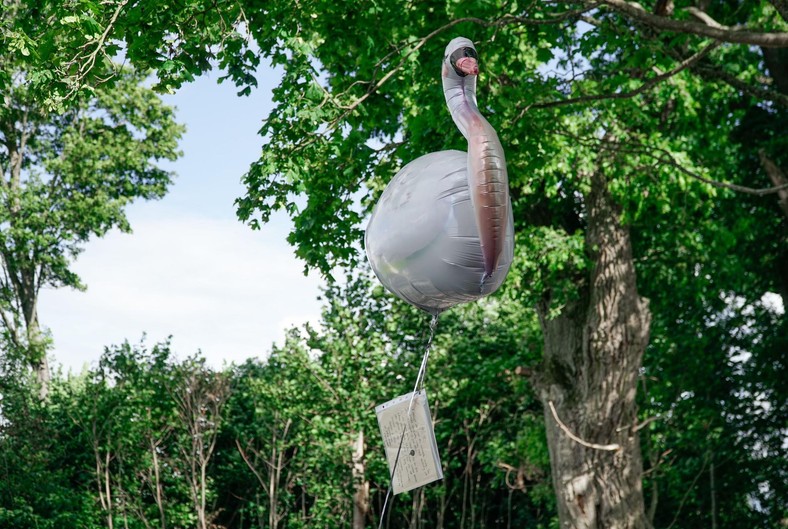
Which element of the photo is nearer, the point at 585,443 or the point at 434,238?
the point at 434,238

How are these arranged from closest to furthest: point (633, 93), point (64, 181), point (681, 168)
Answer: point (633, 93) < point (681, 168) < point (64, 181)

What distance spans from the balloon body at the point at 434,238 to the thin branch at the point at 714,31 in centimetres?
271

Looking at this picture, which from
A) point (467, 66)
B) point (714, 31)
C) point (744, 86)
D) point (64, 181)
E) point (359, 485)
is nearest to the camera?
point (467, 66)

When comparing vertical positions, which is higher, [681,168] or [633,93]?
[633,93]

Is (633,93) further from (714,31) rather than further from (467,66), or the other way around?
(467,66)

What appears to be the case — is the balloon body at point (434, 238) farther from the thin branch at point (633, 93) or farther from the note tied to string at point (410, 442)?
the thin branch at point (633, 93)

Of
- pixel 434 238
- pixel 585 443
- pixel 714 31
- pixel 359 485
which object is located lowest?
pixel 434 238

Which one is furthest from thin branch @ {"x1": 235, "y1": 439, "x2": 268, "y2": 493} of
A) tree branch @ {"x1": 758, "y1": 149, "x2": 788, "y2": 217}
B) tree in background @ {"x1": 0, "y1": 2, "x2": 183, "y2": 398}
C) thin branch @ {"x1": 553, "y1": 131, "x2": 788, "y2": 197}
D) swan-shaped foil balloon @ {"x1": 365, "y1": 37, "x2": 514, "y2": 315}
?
swan-shaped foil balloon @ {"x1": 365, "y1": 37, "x2": 514, "y2": 315}

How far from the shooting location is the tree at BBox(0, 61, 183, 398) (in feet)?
49.2

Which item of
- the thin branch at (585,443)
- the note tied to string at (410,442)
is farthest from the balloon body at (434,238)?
the thin branch at (585,443)

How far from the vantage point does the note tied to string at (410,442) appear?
3818 millimetres

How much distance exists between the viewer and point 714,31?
5.36 metres

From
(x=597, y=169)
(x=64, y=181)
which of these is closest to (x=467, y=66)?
(x=597, y=169)

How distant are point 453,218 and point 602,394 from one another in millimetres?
5853
